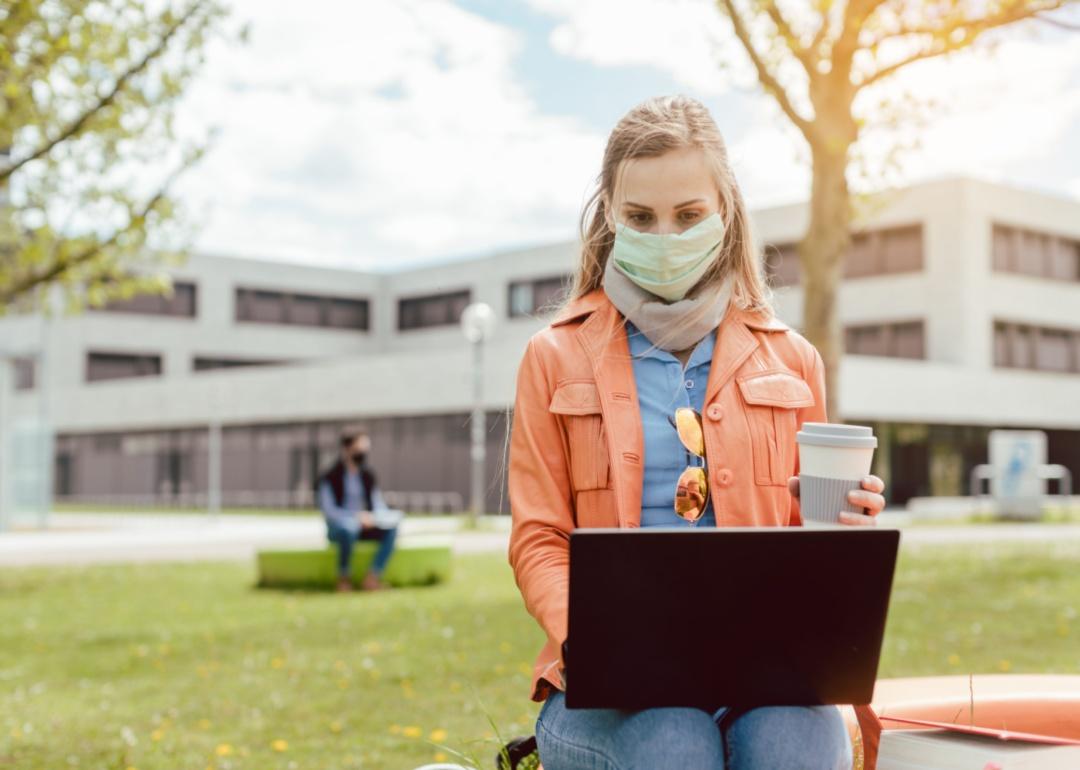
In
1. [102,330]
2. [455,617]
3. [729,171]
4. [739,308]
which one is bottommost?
[455,617]

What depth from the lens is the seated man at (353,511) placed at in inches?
543

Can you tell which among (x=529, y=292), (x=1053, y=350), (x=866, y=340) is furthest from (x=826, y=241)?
(x=529, y=292)

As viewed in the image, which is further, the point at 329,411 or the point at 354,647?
the point at 329,411

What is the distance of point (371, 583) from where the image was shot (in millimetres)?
14109

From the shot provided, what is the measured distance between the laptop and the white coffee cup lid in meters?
0.24

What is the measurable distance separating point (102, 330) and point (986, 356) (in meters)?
36.4

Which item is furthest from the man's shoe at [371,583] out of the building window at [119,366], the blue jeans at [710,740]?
the building window at [119,366]

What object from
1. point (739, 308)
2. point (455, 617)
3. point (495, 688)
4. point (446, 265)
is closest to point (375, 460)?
point (446, 265)

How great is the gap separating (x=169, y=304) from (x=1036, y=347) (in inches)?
1413

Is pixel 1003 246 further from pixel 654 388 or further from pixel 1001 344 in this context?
pixel 654 388

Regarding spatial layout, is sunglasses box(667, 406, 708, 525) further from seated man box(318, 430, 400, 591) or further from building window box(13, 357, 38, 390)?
building window box(13, 357, 38, 390)

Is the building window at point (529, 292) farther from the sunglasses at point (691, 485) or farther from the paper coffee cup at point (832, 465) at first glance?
the paper coffee cup at point (832, 465)

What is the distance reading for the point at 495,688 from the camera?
25.0 feet

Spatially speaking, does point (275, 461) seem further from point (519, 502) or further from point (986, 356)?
point (519, 502)
